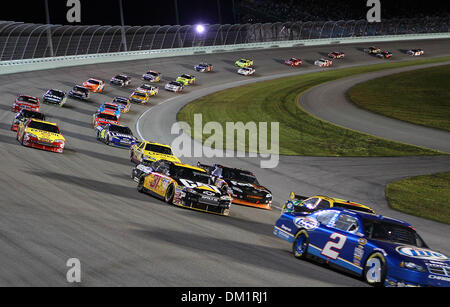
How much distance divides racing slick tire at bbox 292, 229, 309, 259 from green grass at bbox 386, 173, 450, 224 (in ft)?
36.2

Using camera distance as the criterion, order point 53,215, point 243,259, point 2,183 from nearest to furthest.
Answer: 1. point 243,259
2. point 53,215
3. point 2,183

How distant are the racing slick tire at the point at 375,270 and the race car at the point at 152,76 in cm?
6099

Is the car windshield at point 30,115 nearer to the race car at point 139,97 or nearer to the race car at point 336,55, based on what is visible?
the race car at point 139,97

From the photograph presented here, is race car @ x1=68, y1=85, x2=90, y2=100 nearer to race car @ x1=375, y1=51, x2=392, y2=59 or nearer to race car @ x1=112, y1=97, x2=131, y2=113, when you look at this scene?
race car @ x1=112, y1=97, x2=131, y2=113

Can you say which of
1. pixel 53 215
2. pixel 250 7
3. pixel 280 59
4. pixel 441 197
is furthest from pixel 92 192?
pixel 250 7

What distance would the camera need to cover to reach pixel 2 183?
18156 mm

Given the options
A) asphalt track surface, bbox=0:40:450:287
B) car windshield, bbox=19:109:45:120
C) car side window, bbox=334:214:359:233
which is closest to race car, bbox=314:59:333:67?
asphalt track surface, bbox=0:40:450:287

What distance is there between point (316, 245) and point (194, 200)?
20.6ft

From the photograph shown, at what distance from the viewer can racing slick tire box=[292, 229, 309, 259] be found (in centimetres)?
1319

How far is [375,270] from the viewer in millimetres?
11008

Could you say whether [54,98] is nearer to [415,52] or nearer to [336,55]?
[336,55]

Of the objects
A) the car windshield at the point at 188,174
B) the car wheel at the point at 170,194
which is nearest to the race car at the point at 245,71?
the car windshield at the point at 188,174

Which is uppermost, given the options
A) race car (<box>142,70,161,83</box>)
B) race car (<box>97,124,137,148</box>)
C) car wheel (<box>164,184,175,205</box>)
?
car wheel (<box>164,184,175,205</box>)
